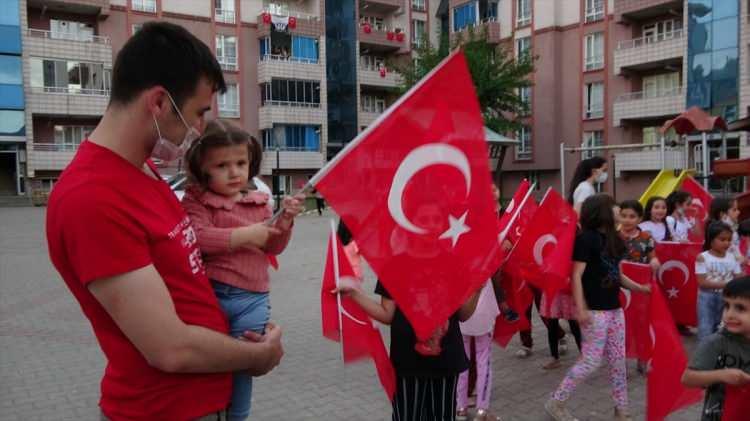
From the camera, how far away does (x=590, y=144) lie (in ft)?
120

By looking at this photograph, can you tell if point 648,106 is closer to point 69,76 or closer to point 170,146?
point 69,76

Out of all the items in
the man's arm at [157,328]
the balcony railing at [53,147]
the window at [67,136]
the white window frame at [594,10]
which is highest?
the white window frame at [594,10]

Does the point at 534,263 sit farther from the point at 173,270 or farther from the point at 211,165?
the point at 173,270

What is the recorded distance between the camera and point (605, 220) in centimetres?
471

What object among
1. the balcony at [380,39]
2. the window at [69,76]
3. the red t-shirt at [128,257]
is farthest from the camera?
the balcony at [380,39]

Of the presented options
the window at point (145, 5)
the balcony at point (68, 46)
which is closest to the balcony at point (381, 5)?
the window at point (145, 5)

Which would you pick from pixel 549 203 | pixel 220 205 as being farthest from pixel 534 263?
pixel 220 205

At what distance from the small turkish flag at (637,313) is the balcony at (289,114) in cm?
3719

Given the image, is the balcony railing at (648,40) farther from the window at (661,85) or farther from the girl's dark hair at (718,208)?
the girl's dark hair at (718,208)

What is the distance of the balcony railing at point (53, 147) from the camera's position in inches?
1364

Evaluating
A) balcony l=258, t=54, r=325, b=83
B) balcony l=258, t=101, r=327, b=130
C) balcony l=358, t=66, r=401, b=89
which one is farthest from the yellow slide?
balcony l=358, t=66, r=401, b=89

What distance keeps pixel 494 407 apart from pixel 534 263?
1296mm

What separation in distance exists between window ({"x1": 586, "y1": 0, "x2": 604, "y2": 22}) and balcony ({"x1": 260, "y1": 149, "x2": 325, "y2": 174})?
1969cm

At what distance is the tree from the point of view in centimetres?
3269
